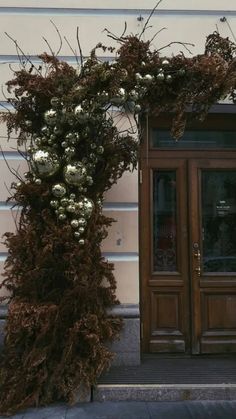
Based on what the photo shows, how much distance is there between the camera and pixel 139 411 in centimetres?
537

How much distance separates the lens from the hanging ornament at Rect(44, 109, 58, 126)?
5352mm

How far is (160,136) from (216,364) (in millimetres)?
2829

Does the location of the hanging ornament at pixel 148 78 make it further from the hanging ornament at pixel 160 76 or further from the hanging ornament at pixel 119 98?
the hanging ornament at pixel 119 98

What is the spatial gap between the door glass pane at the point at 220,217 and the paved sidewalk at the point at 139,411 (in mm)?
1971

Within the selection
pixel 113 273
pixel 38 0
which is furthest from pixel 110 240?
pixel 38 0

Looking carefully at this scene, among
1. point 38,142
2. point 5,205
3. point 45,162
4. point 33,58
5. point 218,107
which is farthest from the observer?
point 218,107

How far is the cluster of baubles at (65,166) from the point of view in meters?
5.42

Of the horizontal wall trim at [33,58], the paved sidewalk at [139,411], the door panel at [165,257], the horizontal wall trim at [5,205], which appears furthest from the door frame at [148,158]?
the horizontal wall trim at [5,205]

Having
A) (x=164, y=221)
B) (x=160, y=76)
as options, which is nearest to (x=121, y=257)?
(x=164, y=221)

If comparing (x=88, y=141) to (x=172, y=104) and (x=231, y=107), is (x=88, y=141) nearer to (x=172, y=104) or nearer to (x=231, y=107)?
(x=172, y=104)

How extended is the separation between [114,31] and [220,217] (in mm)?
2626

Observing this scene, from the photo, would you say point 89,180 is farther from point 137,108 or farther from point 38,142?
point 137,108

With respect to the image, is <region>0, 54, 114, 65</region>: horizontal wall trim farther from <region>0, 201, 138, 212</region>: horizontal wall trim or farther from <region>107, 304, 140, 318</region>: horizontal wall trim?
<region>107, 304, 140, 318</region>: horizontal wall trim

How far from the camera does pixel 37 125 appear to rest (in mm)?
5605
